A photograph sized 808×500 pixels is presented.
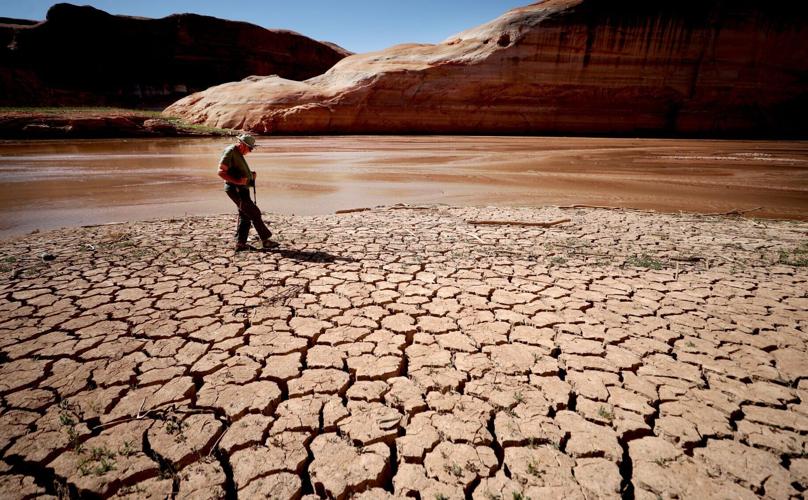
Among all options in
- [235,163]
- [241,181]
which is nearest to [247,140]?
[235,163]

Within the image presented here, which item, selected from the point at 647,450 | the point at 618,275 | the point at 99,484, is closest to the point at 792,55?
the point at 618,275

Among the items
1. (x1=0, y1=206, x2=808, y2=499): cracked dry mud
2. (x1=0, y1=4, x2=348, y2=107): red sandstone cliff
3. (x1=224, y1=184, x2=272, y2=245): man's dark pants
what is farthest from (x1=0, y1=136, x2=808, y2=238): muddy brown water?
(x1=0, y1=4, x2=348, y2=107): red sandstone cliff

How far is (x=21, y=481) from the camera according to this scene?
53.7 inches

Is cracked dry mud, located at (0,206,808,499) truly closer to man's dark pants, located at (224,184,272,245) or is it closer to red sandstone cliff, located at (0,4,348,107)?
man's dark pants, located at (224,184,272,245)

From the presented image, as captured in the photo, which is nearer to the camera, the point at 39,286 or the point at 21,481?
the point at 21,481

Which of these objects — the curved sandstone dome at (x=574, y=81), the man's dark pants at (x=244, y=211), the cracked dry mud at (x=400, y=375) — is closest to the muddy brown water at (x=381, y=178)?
the man's dark pants at (x=244, y=211)

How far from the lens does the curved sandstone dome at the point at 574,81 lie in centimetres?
1977

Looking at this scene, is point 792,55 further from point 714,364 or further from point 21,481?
point 21,481

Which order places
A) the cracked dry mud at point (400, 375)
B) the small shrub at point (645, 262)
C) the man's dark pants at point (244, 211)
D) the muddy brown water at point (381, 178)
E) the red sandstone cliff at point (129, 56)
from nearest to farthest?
the cracked dry mud at point (400, 375) → the small shrub at point (645, 262) → the man's dark pants at point (244, 211) → the muddy brown water at point (381, 178) → the red sandstone cliff at point (129, 56)

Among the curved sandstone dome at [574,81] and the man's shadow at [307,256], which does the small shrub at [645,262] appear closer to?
the man's shadow at [307,256]

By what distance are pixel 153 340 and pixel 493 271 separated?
105 inches

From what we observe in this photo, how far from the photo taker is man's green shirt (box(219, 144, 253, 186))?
3636 millimetres

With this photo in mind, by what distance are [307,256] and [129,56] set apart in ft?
162

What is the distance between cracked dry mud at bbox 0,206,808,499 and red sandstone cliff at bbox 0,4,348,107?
Answer: 4469 centimetres
